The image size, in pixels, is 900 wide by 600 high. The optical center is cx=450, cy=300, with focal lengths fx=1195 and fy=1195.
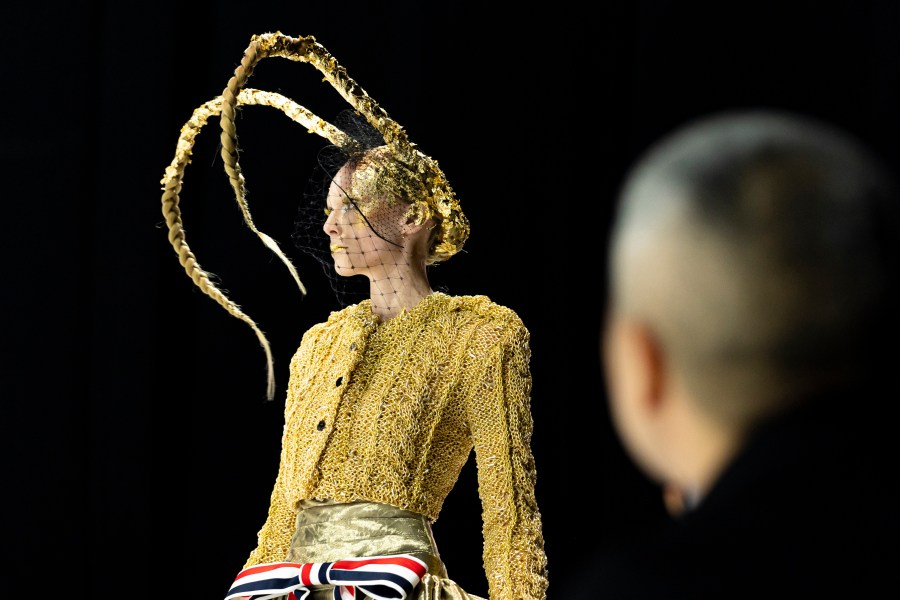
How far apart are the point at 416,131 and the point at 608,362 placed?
1.95 m

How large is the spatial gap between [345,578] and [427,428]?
0.25m

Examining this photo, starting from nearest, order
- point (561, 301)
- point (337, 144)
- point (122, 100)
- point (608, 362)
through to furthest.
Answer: point (608, 362) → point (337, 144) → point (561, 301) → point (122, 100)

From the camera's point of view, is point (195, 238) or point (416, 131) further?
point (195, 238)

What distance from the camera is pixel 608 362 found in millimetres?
653

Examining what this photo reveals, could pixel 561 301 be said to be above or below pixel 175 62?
below

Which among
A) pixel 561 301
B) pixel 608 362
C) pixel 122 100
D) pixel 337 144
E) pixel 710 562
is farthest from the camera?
pixel 122 100

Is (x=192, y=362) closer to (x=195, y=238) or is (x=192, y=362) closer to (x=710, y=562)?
(x=195, y=238)

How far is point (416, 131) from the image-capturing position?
2.56m

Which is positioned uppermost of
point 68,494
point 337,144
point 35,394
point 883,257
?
point 337,144

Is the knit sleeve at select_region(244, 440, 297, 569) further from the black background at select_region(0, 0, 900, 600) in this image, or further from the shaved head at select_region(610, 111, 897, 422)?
the shaved head at select_region(610, 111, 897, 422)

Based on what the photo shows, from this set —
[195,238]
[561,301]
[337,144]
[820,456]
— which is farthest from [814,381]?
[195,238]

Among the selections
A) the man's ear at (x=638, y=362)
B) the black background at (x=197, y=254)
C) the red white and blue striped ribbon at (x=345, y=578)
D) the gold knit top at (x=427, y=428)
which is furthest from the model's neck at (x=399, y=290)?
the man's ear at (x=638, y=362)

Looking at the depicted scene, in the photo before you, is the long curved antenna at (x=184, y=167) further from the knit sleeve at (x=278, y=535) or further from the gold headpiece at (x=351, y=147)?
the knit sleeve at (x=278, y=535)

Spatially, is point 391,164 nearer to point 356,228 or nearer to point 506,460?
point 356,228
